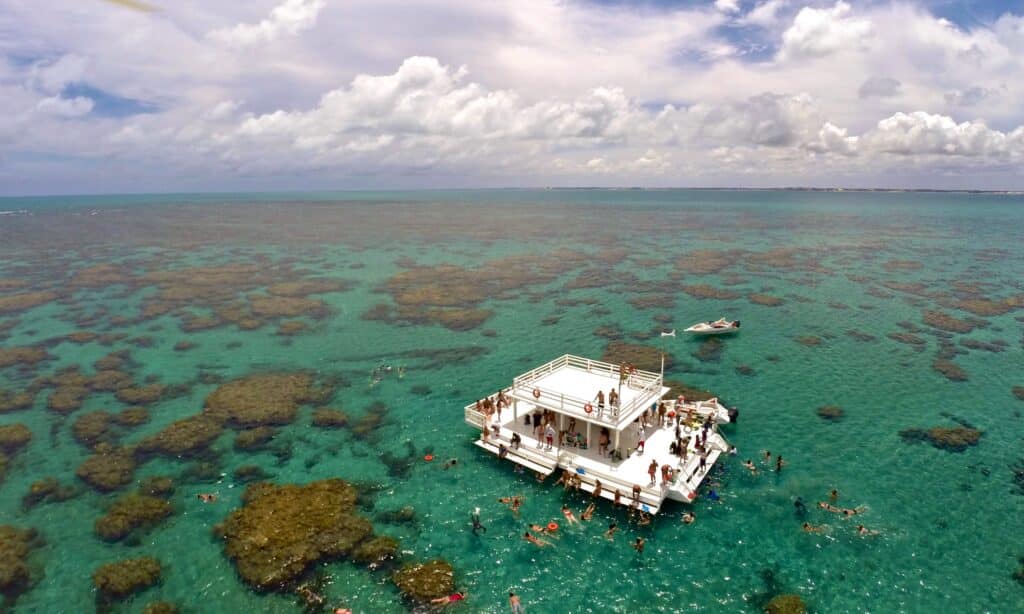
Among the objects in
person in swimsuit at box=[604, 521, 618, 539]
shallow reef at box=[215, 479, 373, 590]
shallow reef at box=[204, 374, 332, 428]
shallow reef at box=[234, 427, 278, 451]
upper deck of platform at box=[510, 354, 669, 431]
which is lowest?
person in swimsuit at box=[604, 521, 618, 539]

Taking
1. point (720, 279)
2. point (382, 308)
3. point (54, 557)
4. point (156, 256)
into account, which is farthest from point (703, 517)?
point (156, 256)

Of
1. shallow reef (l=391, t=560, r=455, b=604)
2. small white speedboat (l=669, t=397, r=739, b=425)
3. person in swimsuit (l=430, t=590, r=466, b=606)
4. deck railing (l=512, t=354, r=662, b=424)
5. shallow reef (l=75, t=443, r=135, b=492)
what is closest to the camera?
person in swimsuit (l=430, t=590, r=466, b=606)

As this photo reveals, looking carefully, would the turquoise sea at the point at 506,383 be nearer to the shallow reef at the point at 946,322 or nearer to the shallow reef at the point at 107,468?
the shallow reef at the point at 946,322

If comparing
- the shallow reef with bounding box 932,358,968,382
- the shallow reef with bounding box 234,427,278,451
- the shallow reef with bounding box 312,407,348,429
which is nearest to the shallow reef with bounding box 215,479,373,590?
the shallow reef with bounding box 234,427,278,451

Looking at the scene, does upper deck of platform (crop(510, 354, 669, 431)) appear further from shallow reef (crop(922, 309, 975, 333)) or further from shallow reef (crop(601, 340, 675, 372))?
shallow reef (crop(922, 309, 975, 333))

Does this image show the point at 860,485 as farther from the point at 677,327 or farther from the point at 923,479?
the point at 677,327

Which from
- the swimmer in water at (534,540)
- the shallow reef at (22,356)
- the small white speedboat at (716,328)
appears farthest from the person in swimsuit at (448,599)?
the shallow reef at (22,356)

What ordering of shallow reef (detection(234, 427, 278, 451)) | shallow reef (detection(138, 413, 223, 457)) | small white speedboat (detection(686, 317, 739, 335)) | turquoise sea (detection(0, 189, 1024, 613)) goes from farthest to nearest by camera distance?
1. small white speedboat (detection(686, 317, 739, 335))
2. shallow reef (detection(234, 427, 278, 451))
3. shallow reef (detection(138, 413, 223, 457))
4. turquoise sea (detection(0, 189, 1024, 613))
